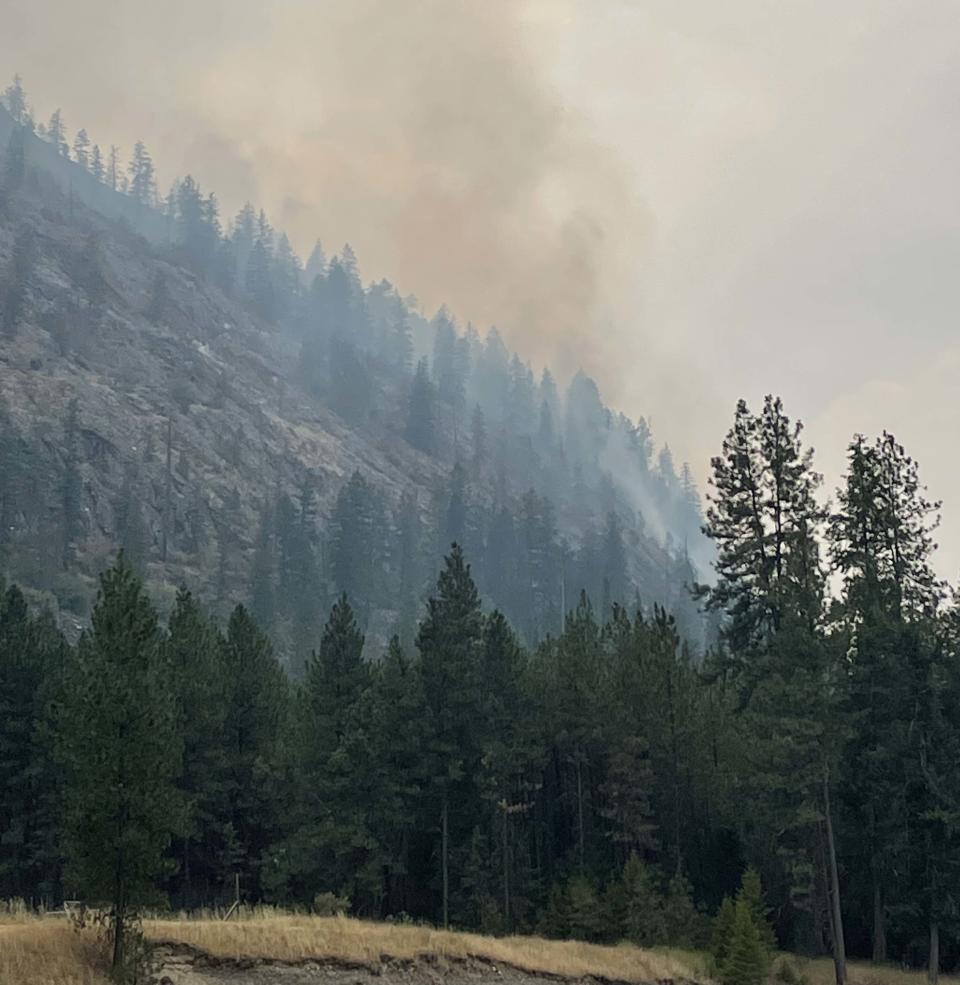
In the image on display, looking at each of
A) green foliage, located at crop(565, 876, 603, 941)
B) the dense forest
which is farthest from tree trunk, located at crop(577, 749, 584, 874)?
green foliage, located at crop(565, 876, 603, 941)

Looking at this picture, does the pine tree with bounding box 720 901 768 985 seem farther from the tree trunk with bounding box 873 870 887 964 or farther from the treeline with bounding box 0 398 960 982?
the tree trunk with bounding box 873 870 887 964

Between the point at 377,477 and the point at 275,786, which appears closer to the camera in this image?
the point at 275,786

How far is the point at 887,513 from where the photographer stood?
128ft

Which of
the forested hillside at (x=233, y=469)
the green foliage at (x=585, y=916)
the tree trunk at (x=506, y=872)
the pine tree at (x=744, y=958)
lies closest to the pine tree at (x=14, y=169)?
the forested hillside at (x=233, y=469)

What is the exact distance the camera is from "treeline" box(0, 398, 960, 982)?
35906mm

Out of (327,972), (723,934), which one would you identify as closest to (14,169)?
(723,934)

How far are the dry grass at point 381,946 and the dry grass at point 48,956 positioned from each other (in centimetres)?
238

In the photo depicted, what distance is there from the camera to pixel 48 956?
68.5 ft

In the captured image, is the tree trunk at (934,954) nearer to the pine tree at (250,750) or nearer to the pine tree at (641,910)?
the pine tree at (641,910)

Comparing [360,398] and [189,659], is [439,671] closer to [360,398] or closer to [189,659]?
[189,659]

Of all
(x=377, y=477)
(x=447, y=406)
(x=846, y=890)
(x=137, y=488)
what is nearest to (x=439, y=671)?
(x=846, y=890)

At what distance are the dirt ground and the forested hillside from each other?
200 ft

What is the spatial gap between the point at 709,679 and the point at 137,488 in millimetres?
94152

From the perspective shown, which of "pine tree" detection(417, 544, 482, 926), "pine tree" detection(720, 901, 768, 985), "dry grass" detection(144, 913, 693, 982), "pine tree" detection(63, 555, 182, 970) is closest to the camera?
"pine tree" detection(63, 555, 182, 970)
